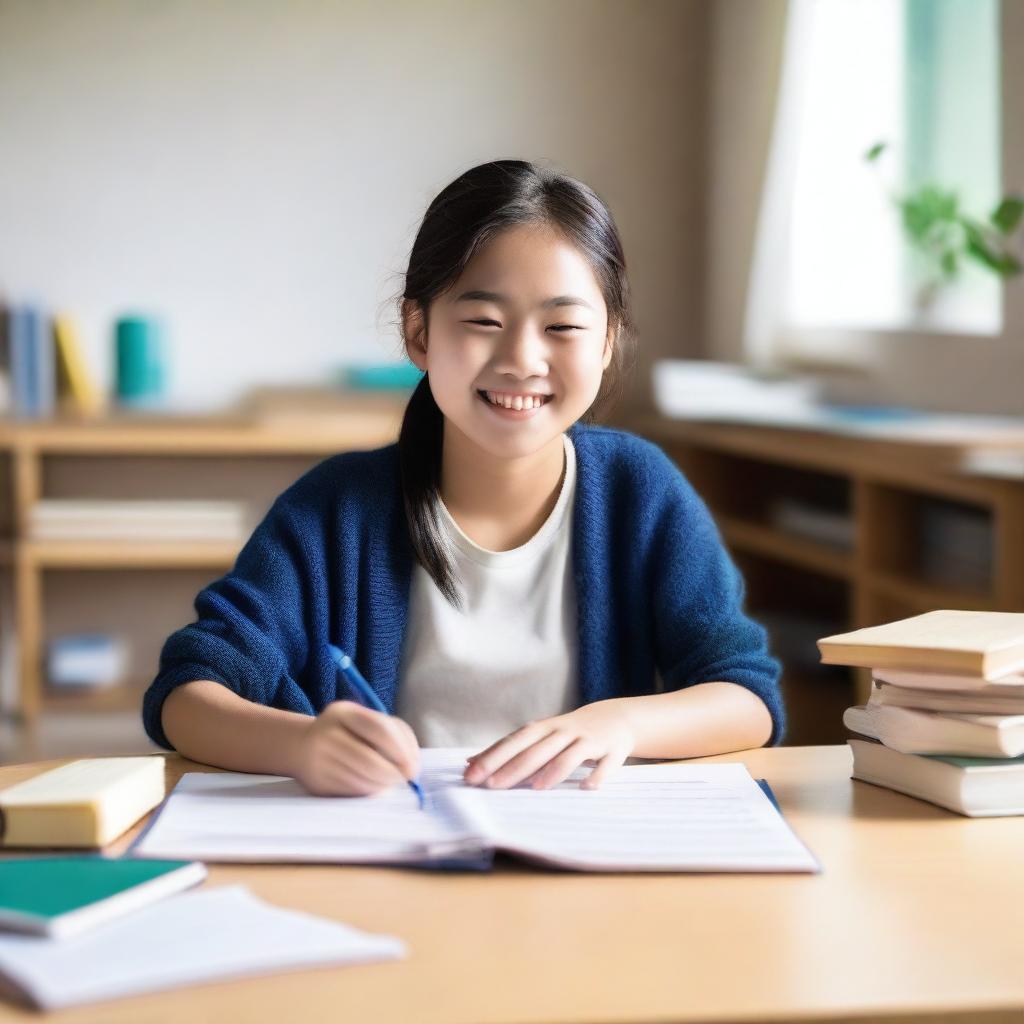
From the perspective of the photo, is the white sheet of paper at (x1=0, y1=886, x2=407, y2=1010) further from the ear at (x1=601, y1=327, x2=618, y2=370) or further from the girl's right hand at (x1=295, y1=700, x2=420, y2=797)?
the ear at (x1=601, y1=327, x2=618, y2=370)

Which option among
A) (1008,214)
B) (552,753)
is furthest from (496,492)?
(1008,214)

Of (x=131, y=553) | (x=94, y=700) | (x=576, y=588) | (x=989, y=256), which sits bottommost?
(x=94, y=700)

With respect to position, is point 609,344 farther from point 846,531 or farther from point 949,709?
point 846,531

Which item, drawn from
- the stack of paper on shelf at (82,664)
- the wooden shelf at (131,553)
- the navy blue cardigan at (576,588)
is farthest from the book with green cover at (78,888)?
the stack of paper on shelf at (82,664)

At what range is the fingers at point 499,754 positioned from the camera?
102cm

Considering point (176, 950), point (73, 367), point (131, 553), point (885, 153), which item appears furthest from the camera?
point (73, 367)

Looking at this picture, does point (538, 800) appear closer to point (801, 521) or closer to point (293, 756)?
point (293, 756)

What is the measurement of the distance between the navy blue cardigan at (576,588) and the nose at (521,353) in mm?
200

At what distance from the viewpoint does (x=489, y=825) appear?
92 cm

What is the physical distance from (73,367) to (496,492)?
2565 millimetres

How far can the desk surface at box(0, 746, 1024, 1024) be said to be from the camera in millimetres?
689

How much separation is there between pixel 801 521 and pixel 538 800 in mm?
2189

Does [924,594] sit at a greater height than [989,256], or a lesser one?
lesser

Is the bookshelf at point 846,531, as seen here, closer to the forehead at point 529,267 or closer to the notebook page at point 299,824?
the forehead at point 529,267
